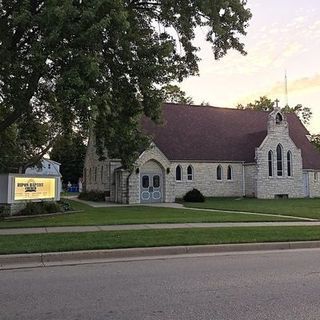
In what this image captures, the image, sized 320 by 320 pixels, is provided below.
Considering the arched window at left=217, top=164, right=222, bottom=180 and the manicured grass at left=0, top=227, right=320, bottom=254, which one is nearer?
the manicured grass at left=0, top=227, right=320, bottom=254

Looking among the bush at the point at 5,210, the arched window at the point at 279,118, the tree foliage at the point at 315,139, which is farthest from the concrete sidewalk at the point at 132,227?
the tree foliage at the point at 315,139

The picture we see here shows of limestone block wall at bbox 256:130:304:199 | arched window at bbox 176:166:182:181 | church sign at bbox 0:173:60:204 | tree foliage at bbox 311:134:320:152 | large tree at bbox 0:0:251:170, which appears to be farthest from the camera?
tree foliage at bbox 311:134:320:152

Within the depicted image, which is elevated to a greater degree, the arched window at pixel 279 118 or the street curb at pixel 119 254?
the arched window at pixel 279 118

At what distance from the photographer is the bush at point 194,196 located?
120 ft

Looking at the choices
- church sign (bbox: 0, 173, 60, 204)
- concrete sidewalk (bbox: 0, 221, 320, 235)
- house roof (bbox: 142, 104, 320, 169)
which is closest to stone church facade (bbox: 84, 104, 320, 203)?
house roof (bbox: 142, 104, 320, 169)

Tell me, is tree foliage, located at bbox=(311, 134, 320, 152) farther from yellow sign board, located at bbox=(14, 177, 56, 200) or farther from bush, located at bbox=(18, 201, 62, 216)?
bush, located at bbox=(18, 201, 62, 216)

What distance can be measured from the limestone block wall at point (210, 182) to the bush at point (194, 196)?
79.5 inches

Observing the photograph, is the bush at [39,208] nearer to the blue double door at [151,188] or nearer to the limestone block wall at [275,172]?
the blue double door at [151,188]

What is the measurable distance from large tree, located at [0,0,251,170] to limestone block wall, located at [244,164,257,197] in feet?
71.9

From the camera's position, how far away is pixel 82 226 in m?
16.2

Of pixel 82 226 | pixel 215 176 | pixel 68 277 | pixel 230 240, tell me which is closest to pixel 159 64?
pixel 82 226

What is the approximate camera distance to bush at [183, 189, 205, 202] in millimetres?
36688

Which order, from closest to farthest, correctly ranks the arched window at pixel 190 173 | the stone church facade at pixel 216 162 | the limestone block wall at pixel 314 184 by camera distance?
1. the stone church facade at pixel 216 162
2. the arched window at pixel 190 173
3. the limestone block wall at pixel 314 184

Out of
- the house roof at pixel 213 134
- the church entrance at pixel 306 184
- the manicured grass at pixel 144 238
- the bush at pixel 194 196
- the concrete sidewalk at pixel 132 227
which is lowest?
the manicured grass at pixel 144 238
